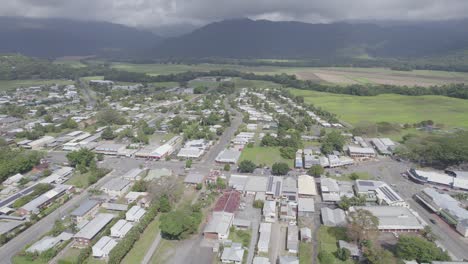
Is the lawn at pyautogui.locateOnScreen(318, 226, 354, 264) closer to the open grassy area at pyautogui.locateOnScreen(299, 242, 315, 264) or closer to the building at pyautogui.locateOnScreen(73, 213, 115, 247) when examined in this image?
the open grassy area at pyautogui.locateOnScreen(299, 242, 315, 264)

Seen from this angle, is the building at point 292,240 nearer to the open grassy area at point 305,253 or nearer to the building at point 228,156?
the open grassy area at point 305,253

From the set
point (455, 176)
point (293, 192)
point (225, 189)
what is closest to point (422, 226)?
point (293, 192)

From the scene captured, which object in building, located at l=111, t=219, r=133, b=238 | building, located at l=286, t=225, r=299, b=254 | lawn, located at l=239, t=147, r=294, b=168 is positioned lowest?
building, located at l=286, t=225, r=299, b=254

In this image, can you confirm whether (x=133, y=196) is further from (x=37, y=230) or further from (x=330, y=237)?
(x=330, y=237)

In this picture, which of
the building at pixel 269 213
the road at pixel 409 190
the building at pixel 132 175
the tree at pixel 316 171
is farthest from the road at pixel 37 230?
the road at pixel 409 190

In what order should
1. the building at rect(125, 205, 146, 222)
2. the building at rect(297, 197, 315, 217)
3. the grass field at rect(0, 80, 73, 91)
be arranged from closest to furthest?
the building at rect(125, 205, 146, 222), the building at rect(297, 197, 315, 217), the grass field at rect(0, 80, 73, 91)

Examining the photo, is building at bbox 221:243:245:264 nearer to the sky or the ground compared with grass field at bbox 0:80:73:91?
nearer to the ground

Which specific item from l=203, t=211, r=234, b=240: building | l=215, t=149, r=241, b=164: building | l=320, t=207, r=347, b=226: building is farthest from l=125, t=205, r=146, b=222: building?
l=320, t=207, r=347, b=226: building
